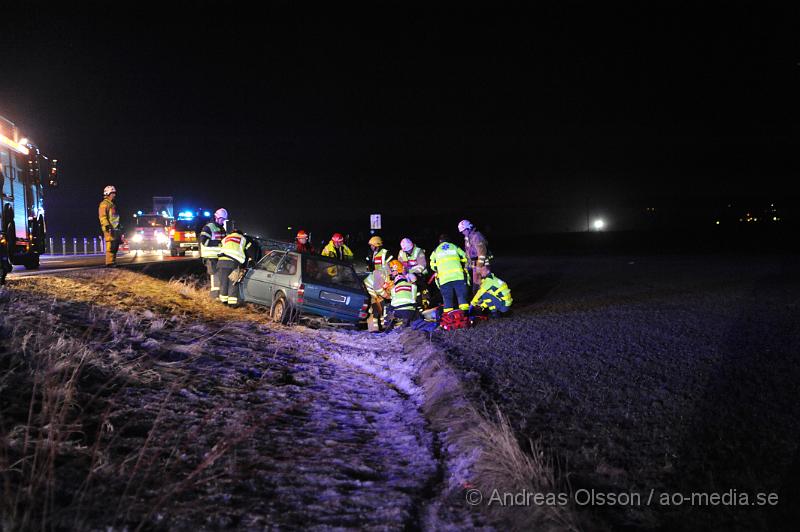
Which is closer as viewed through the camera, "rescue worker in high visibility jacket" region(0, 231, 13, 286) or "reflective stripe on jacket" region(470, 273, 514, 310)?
"rescue worker in high visibility jacket" region(0, 231, 13, 286)

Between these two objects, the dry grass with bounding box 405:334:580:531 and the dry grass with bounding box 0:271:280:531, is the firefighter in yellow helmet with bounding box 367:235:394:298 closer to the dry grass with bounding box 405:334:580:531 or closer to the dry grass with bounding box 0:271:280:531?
the dry grass with bounding box 0:271:280:531

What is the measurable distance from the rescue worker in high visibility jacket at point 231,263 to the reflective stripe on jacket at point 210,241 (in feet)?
0.34

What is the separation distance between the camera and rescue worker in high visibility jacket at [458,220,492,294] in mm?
13117

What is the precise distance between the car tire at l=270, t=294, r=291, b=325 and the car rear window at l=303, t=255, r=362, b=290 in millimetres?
637

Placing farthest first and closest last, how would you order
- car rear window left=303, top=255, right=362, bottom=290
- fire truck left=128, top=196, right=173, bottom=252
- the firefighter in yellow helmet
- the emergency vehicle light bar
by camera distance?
fire truck left=128, top=196, right=173, bottom=252
the emergency vehicle light bar
the firefighter in yellow helmet
car rear window left=303, top=255, right=362, bottom=290

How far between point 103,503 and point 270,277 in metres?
8.93

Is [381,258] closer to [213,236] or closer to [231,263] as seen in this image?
[231,263]

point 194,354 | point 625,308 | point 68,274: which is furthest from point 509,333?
point 68,274

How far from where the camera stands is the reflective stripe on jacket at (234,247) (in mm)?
12555

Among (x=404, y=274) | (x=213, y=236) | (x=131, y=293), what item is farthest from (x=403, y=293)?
(x=131, y=293)

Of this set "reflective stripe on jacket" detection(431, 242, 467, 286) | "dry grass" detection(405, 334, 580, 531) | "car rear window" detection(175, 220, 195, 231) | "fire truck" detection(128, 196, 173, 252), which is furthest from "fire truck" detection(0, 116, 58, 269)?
"fire truck" detection(128, 196, 173, 252)

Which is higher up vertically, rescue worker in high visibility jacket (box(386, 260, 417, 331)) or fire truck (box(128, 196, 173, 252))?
fire truck (box(128, 196, 173, 252))

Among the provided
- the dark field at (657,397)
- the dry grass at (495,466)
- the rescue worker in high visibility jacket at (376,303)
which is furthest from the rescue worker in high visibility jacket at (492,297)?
the dry grass at (495,466)

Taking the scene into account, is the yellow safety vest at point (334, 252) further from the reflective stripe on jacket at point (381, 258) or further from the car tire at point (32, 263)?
the car tire at point (32, 263)
